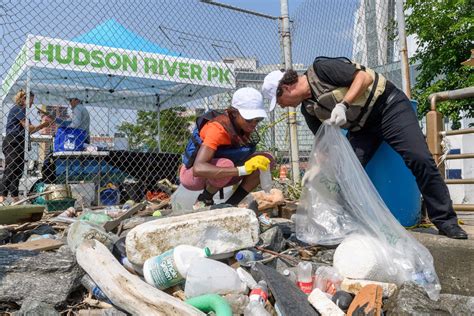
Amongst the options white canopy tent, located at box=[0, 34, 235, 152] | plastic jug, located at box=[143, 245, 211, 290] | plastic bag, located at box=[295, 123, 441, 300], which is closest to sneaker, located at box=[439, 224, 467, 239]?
plastic bag, located at box=[295, 123, 441, 300]

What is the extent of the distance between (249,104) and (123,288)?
5.29ft

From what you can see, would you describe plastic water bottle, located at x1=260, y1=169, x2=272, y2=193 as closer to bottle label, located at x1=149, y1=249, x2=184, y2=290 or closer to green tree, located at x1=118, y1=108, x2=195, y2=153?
bottle label, located at x1=149, y1=249, x2=184, y2=290

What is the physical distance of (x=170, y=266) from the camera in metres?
1.97

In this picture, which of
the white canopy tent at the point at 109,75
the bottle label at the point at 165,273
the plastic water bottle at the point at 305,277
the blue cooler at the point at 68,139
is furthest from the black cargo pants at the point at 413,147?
the blue cooler at the point at 68,139

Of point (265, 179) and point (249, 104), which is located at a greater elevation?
point (249, 104)

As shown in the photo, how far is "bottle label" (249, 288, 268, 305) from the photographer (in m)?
1.89

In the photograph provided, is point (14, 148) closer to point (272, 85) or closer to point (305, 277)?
point (272, 85)

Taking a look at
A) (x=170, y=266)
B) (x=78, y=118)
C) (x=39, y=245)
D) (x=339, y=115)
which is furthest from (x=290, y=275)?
(x=78, y=118)

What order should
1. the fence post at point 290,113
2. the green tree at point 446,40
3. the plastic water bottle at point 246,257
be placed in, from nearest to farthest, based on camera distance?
the plastic water bottle at point 246,257
the fence post at point 290,113
the green tree at point 446,40

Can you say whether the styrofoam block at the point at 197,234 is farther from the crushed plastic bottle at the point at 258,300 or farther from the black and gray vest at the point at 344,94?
the black and gray vest at the point at 344,94

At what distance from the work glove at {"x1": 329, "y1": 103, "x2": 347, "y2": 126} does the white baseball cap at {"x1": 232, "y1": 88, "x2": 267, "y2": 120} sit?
2.10ft

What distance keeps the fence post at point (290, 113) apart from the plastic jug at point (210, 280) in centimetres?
278

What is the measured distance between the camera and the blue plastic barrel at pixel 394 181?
2.96 m

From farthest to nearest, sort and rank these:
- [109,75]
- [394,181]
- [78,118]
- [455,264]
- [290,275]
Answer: [109,75] < [78,118] < [394,181] < [455,264] < [290,275]
